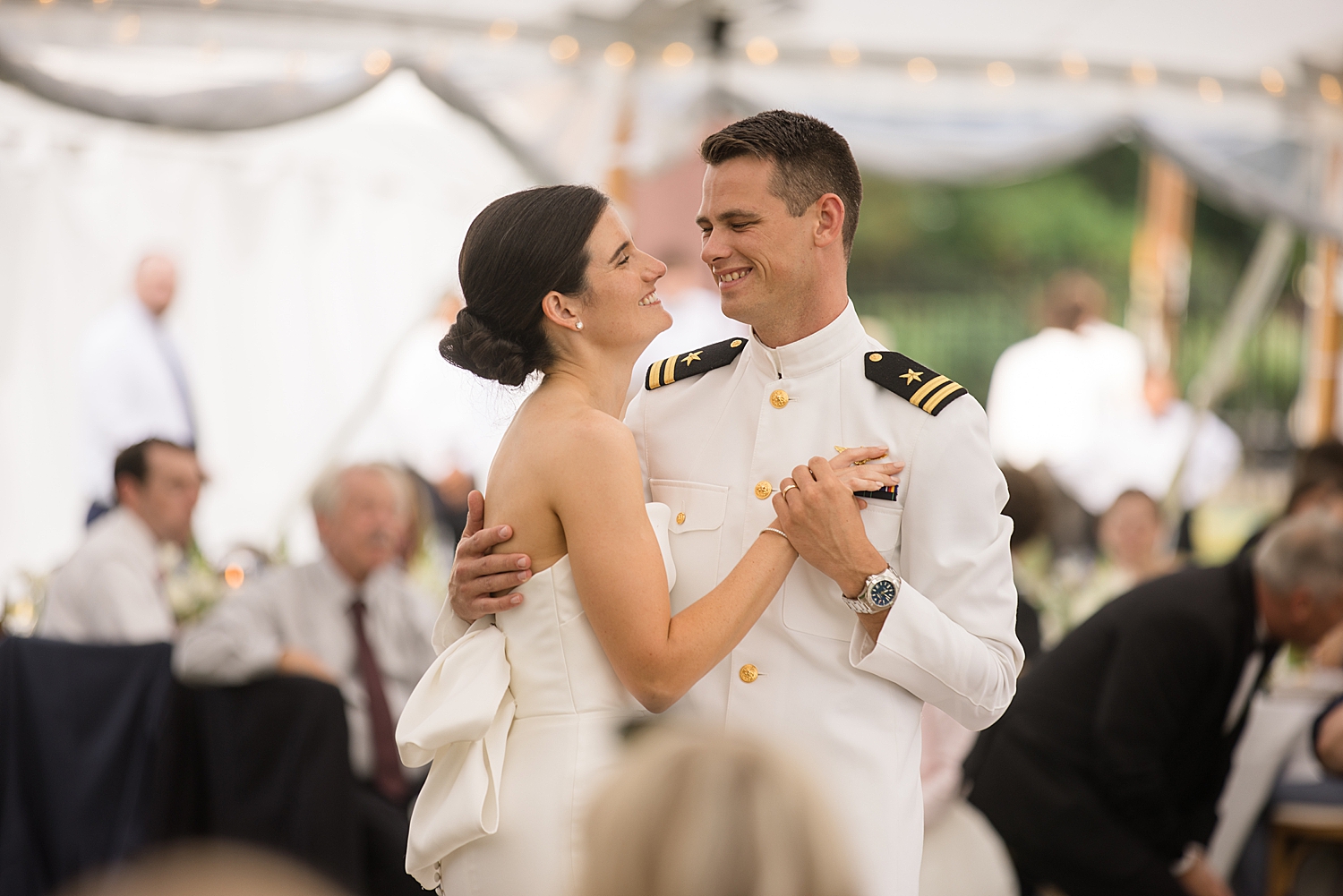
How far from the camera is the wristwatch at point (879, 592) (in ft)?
5.87

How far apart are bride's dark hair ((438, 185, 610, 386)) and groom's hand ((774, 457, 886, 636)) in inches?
16.6

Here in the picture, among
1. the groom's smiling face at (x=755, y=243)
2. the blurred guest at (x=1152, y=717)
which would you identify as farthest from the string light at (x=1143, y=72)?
the groom's smiling face at (x=755, y=243)

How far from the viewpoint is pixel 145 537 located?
414 centimetres

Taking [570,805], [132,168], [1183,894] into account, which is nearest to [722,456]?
[570,805]

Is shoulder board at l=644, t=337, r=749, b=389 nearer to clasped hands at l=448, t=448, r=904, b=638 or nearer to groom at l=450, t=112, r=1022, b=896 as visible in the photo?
groom at l=450, t=112, r=1022, b=896

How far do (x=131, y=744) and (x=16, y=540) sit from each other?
6.12ft

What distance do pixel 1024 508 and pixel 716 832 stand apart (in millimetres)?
3790

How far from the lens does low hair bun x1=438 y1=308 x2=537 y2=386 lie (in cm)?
194

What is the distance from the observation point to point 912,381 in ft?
6.41

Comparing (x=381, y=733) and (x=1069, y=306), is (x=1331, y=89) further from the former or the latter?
(x=381, y=733)

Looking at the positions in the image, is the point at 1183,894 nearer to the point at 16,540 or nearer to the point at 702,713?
the point at 702,713

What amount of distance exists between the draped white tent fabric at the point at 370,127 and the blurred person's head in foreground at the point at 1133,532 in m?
1.73

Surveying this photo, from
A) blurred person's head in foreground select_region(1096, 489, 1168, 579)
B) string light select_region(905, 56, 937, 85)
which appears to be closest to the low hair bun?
blurred person's head in foreground select_region(1096, 489, 1168, 579)

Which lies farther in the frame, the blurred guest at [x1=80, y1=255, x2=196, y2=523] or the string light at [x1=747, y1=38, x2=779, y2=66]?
the string light at [x1=747, y1=38, x2=779, y2=66]
